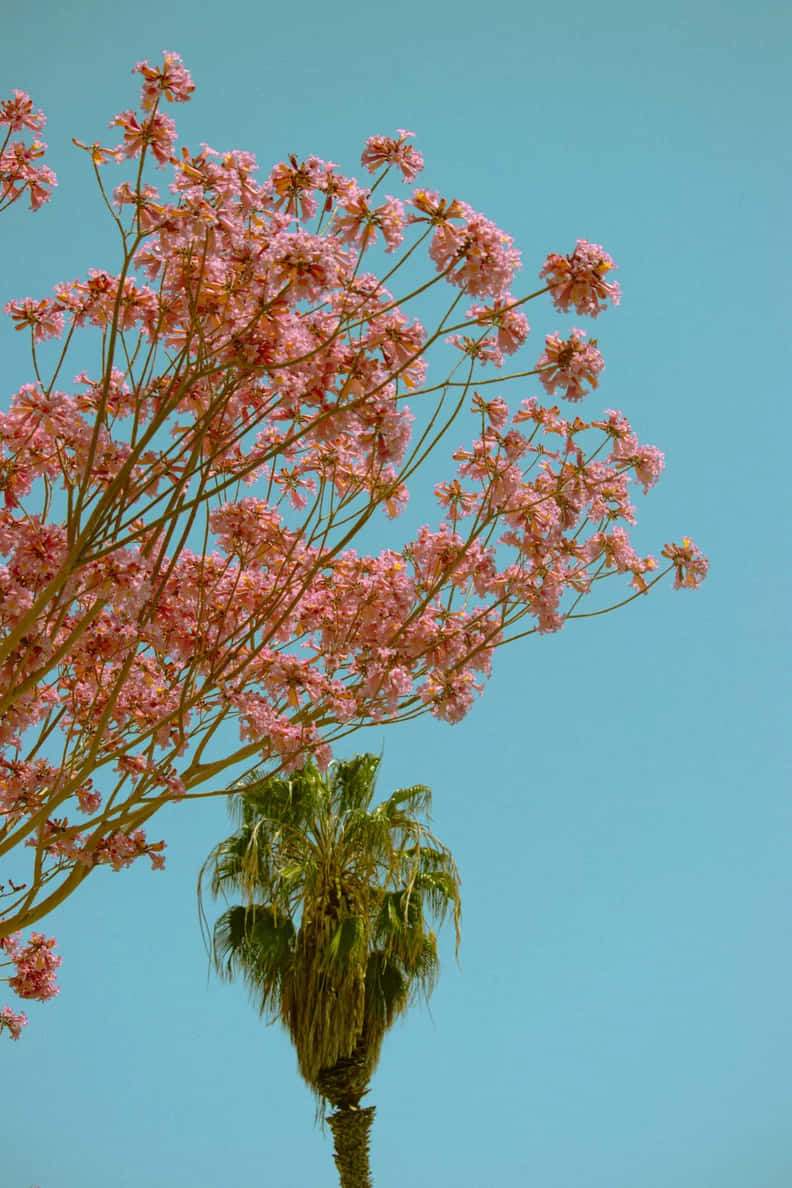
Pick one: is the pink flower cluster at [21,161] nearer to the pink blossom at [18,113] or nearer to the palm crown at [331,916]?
the pink blossom at [18,113]

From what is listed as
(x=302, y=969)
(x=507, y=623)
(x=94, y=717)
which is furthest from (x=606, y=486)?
(x=302, y=969)

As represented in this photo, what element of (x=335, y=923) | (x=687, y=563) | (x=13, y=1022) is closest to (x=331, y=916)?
(x=335, y=923)

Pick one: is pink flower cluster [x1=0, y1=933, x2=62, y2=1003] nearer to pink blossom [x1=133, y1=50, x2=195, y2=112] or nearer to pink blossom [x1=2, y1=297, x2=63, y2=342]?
pink blossom [x1=2, y1=297, x2=63, y2=342]

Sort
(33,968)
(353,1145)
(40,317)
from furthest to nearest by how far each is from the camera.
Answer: (353,1145), (33,968), (40,317)

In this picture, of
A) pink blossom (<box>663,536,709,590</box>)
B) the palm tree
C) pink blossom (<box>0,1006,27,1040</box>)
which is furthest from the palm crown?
pink blossom (<box>663,536,709,590</box>)

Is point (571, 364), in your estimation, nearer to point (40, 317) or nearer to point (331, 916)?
point (40, 317)

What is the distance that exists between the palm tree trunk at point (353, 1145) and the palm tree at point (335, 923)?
10 millimetres

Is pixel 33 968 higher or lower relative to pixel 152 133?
lower

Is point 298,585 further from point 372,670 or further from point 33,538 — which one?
point 33,538

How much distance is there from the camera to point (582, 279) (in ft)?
16.1

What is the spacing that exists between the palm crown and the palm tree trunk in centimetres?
11

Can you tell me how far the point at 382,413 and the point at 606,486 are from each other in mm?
1622

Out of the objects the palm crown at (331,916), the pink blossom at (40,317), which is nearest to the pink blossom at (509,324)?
the pink blossom at (40,317)

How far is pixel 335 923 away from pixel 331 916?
0.21 meters
